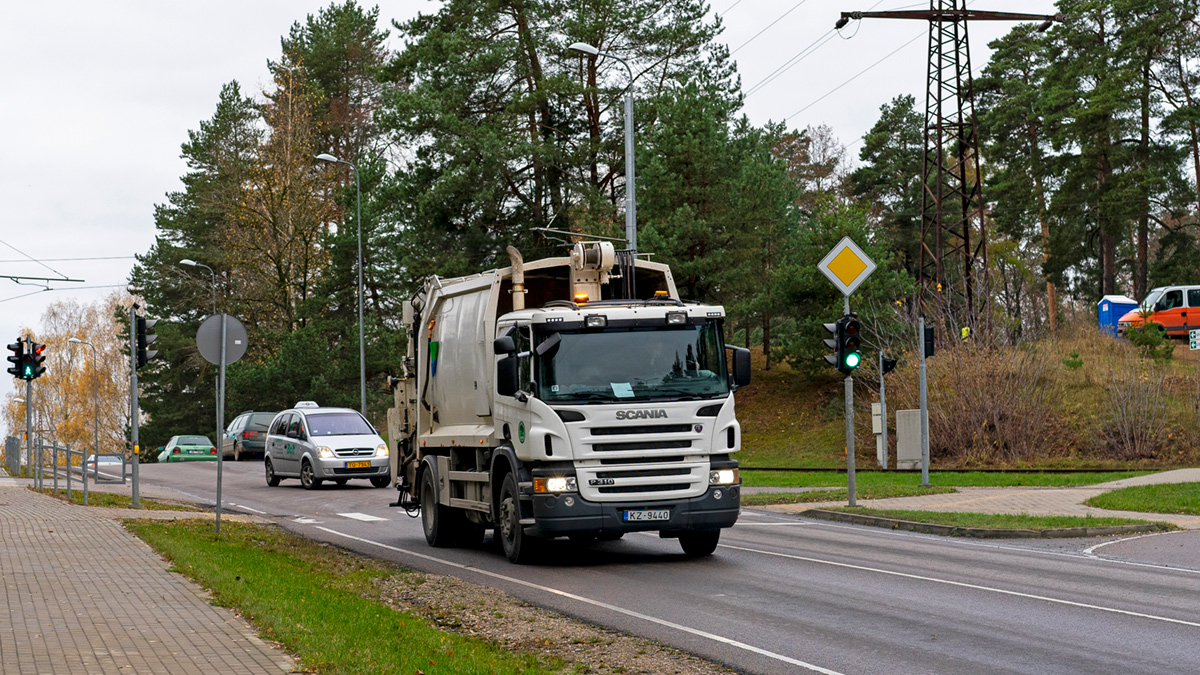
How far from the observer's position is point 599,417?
1298 cm

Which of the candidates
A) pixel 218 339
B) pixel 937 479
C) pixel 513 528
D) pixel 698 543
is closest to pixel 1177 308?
pixel 937 479

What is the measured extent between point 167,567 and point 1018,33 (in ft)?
183

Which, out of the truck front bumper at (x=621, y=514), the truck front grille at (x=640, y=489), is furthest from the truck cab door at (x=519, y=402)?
the truck front grille at (x=640, y=489)

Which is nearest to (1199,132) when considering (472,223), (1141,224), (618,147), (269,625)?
(1141,224)

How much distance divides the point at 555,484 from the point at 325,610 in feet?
12.0

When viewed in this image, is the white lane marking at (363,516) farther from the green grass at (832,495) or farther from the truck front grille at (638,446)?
the truck front grille at (638,446)

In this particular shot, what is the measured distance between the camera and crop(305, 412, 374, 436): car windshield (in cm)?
2814

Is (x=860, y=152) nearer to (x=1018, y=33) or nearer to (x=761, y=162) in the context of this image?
(x=1018, y=33)

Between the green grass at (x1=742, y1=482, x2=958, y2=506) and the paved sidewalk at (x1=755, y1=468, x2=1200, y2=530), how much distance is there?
40cm

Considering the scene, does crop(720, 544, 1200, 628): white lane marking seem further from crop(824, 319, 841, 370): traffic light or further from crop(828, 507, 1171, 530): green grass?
crop(824, 319, 841, 370): traffic light

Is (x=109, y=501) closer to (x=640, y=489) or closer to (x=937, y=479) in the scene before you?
(x=640, y=489)

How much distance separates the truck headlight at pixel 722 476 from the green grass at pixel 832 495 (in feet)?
28.7

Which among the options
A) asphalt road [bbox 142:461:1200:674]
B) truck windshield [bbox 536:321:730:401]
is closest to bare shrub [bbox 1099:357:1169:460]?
asphalt road [bbox 142:461:1200:674]

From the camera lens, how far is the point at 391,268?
49.8 m
